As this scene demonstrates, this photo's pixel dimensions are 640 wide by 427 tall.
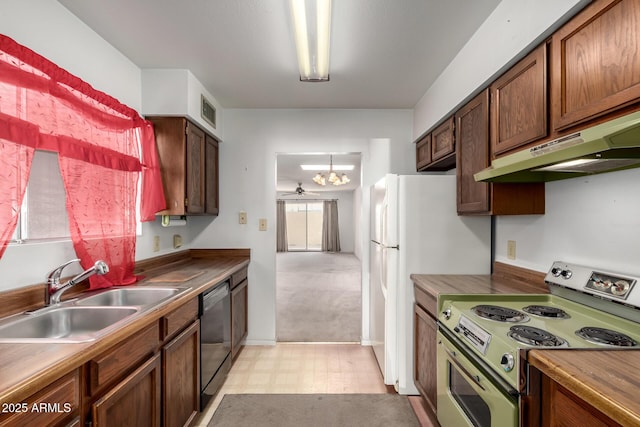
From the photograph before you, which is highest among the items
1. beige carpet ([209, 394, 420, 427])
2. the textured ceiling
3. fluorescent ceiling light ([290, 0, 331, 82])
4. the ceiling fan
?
the textured ceiling

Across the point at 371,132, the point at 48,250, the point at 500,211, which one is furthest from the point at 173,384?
the point at 371,132

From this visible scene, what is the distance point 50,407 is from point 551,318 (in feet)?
6.03

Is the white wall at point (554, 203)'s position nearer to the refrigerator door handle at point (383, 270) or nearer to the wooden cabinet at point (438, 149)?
the wooden cabinet at point (438, 149)

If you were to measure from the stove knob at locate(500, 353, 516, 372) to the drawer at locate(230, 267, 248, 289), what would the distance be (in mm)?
2034

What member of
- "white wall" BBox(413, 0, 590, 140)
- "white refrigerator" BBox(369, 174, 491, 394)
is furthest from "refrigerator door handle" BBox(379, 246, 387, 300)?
"white wall" BBox(413, 0, 590, 140)

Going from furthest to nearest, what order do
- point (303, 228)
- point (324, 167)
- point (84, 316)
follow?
point (303, 228)
point (324, 167)
point (84, 316)

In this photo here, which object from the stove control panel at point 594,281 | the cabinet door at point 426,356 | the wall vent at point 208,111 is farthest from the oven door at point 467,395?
the wall vent at point 208,111

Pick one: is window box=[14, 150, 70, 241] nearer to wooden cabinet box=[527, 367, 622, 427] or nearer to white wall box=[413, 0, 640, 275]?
wooden cabinet box=[527, 367, 622, 427]

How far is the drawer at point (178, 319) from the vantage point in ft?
4.90

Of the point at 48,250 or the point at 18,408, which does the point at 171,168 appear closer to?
the point at 48,250

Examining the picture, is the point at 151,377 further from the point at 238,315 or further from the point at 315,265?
the point at 315,265

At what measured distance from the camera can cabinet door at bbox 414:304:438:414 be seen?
1849 millimetres

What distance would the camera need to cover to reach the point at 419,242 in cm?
218

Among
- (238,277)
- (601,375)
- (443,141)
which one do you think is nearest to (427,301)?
(601,375)
